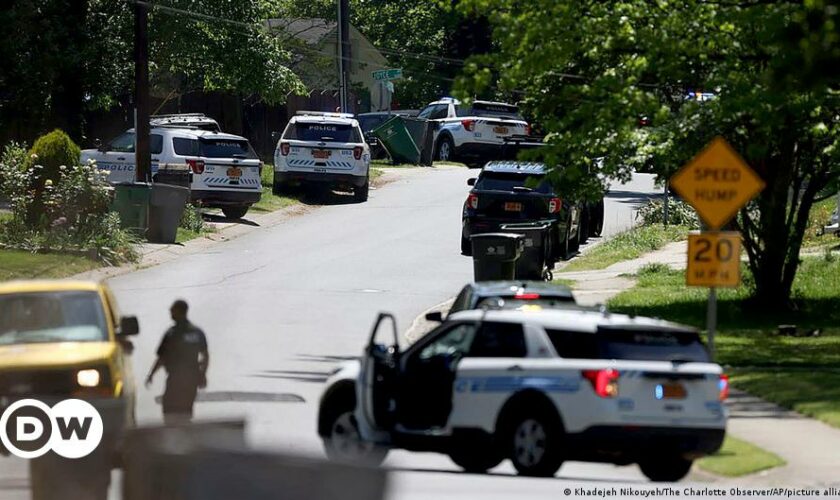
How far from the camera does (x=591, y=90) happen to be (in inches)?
742

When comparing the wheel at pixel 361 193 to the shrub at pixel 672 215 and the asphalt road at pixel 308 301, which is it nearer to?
the asphalt road at pixel 308 301

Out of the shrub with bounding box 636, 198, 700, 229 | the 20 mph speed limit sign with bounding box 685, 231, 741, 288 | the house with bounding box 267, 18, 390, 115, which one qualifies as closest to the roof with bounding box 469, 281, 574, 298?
the 20 mph speed limit sign with bounding box 685, 231, 741, 288

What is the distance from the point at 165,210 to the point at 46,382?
58.5ft

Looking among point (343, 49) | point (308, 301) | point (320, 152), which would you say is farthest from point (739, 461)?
point (343, 49)

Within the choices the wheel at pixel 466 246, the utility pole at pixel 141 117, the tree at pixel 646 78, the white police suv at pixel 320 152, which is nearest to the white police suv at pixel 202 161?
the utility pole at pixel 141 117

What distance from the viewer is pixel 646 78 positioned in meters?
22.3

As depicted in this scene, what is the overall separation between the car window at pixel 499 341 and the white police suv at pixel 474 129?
105 feet

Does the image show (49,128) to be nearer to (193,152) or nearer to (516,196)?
(193,152)

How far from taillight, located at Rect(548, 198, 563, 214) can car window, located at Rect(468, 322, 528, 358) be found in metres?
16.1

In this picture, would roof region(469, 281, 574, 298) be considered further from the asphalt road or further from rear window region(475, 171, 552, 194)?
rear window region(475, 171, 552, 194)

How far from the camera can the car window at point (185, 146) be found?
33531 mm

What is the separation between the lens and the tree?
60.7ft

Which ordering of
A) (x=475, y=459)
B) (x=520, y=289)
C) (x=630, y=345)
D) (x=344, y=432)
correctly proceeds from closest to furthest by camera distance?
(x=630, y=345) → (x=475, y=459) → (x=344, y=432) → (x=520, y=289)

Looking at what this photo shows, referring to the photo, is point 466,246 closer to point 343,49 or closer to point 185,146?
point 185,146
